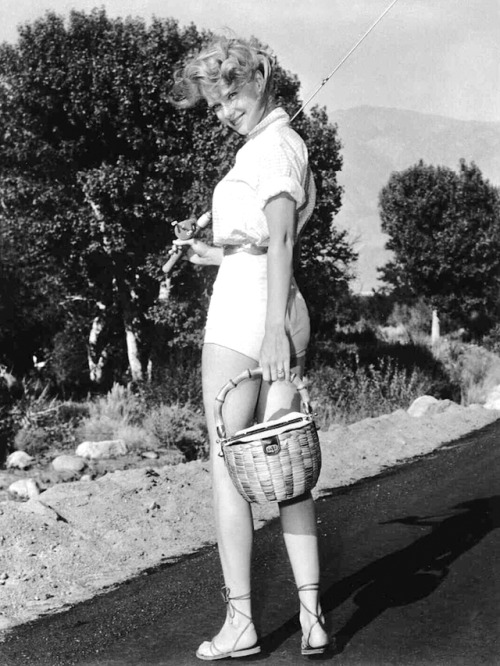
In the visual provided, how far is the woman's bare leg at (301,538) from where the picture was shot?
11.2 ft

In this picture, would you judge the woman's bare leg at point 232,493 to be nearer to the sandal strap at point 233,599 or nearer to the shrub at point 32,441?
the sandal strap at point 233,599

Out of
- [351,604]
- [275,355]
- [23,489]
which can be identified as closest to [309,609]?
[351,604]

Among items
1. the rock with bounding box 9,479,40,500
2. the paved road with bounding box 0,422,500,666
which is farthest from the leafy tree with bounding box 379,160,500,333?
the paved road with bounding box 0,422,500,666

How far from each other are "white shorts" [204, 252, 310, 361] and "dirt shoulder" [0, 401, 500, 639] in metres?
1.81

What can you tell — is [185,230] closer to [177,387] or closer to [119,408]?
[119,408]

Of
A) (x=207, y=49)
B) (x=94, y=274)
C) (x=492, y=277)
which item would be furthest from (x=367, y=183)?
(x=207, y=49)

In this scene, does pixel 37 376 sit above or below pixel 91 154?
below

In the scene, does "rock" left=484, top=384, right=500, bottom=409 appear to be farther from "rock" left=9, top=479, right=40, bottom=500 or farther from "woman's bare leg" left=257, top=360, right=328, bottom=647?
"woman's bare leg" left=257, top=360, right=328, bottom=647

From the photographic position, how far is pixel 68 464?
991cm

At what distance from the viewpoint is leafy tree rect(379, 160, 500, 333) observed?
32.2m

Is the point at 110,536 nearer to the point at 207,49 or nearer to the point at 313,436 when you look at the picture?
the point at 313,436

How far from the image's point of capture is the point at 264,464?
319 centimetres

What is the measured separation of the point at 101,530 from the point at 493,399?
10158 millimetres

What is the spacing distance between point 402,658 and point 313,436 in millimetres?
923
